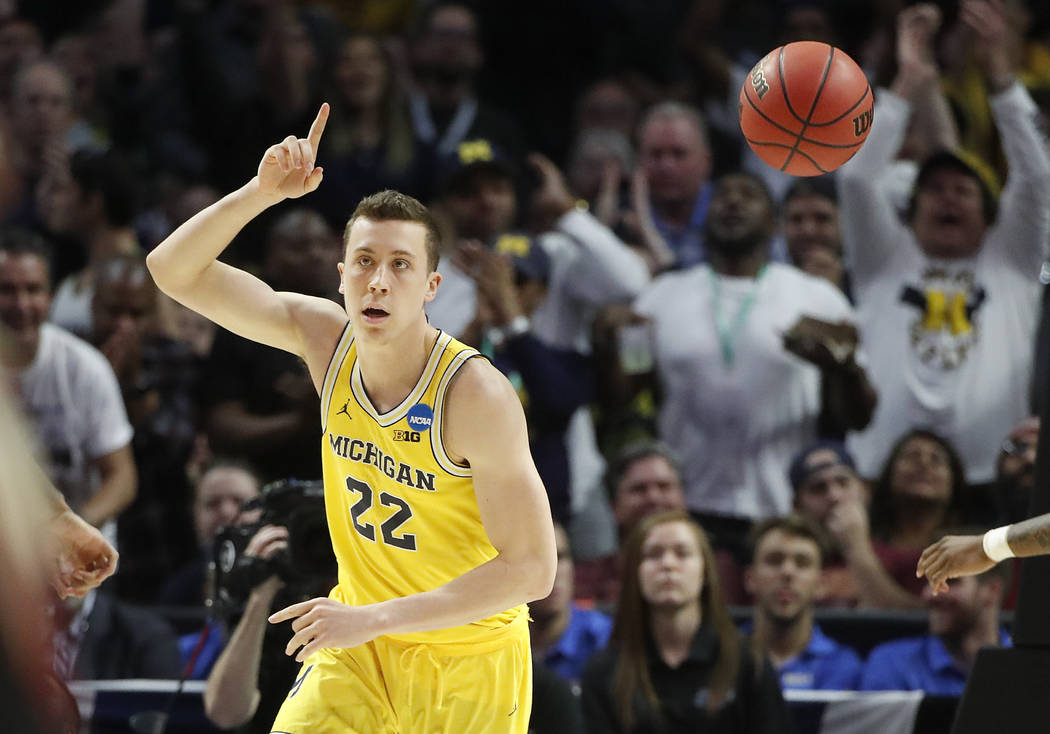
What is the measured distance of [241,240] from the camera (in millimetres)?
9148

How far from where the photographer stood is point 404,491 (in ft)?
→ 15.0

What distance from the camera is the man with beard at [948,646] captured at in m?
6.56

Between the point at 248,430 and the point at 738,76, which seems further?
the point at 738,76

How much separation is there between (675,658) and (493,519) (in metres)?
2.24

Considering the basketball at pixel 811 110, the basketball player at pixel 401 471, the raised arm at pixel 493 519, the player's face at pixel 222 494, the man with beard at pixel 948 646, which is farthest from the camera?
the player's face at pixel 222 494

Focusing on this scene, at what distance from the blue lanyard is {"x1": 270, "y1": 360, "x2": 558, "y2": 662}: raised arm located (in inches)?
130

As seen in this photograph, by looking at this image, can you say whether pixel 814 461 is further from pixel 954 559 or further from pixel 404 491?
pixel 404 491

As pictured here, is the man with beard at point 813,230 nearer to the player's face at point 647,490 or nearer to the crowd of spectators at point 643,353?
the crowd of spectators at point 643,353

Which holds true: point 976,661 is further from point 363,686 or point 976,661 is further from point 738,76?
point 738,76

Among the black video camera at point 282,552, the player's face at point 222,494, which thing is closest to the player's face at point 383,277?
the black video camera at point 282,552

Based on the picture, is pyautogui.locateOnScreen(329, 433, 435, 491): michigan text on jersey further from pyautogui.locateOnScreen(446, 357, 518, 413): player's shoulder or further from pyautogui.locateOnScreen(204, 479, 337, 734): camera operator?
pyautogui.locateOnScreen(204, 479, 337, 734): camera operator

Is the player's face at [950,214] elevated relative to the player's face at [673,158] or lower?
lower

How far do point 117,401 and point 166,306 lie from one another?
99cm

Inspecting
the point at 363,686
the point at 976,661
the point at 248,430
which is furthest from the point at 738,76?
the point at 363,686
